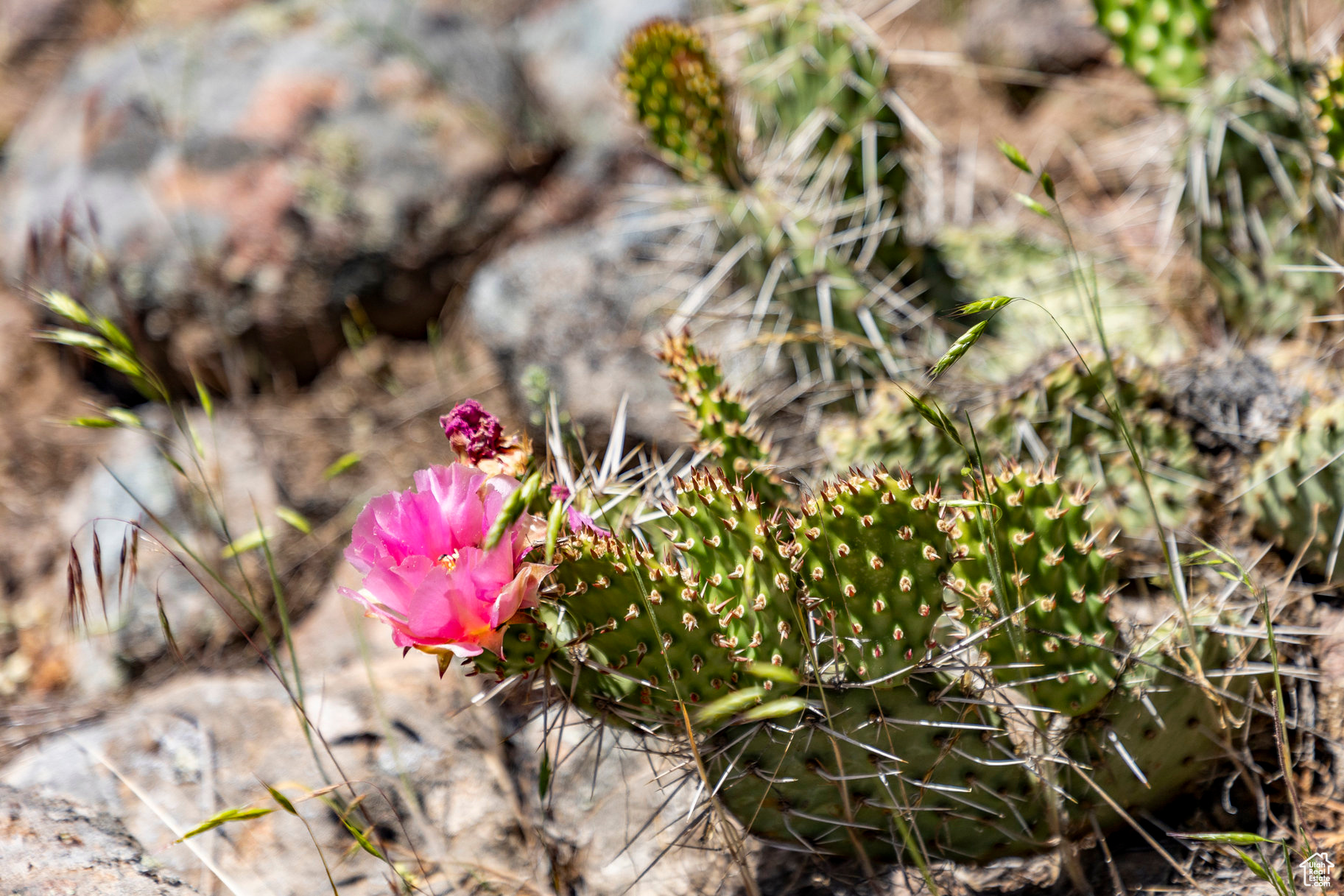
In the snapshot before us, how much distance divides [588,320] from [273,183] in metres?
1.40

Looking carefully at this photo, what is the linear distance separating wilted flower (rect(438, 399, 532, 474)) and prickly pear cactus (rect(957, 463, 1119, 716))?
70cm

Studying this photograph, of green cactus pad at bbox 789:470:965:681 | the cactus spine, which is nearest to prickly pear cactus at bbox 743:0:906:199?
the cactus spine

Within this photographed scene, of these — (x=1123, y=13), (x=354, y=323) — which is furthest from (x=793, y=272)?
(x=354, y=323)

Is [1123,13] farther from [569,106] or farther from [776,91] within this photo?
[569,106]

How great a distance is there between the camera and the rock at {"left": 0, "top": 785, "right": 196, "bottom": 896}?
1560mm

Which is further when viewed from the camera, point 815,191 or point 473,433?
point 815,191

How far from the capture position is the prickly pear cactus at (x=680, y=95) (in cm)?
211

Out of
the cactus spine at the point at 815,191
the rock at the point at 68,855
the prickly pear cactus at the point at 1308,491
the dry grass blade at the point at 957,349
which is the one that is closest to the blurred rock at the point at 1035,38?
the cactus spine at the point at 815,191

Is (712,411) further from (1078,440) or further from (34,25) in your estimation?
(34,25)

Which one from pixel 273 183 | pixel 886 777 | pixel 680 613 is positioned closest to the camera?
pixel 680 613

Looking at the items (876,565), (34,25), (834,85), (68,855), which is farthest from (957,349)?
(34,25)

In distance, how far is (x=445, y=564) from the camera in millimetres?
1243

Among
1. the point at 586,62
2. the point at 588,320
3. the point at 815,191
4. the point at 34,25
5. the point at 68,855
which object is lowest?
the point at 68,855

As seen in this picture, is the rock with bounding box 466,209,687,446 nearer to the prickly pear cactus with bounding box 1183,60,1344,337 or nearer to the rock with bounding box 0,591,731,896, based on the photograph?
the rock with bounding box 0,591,731,896
